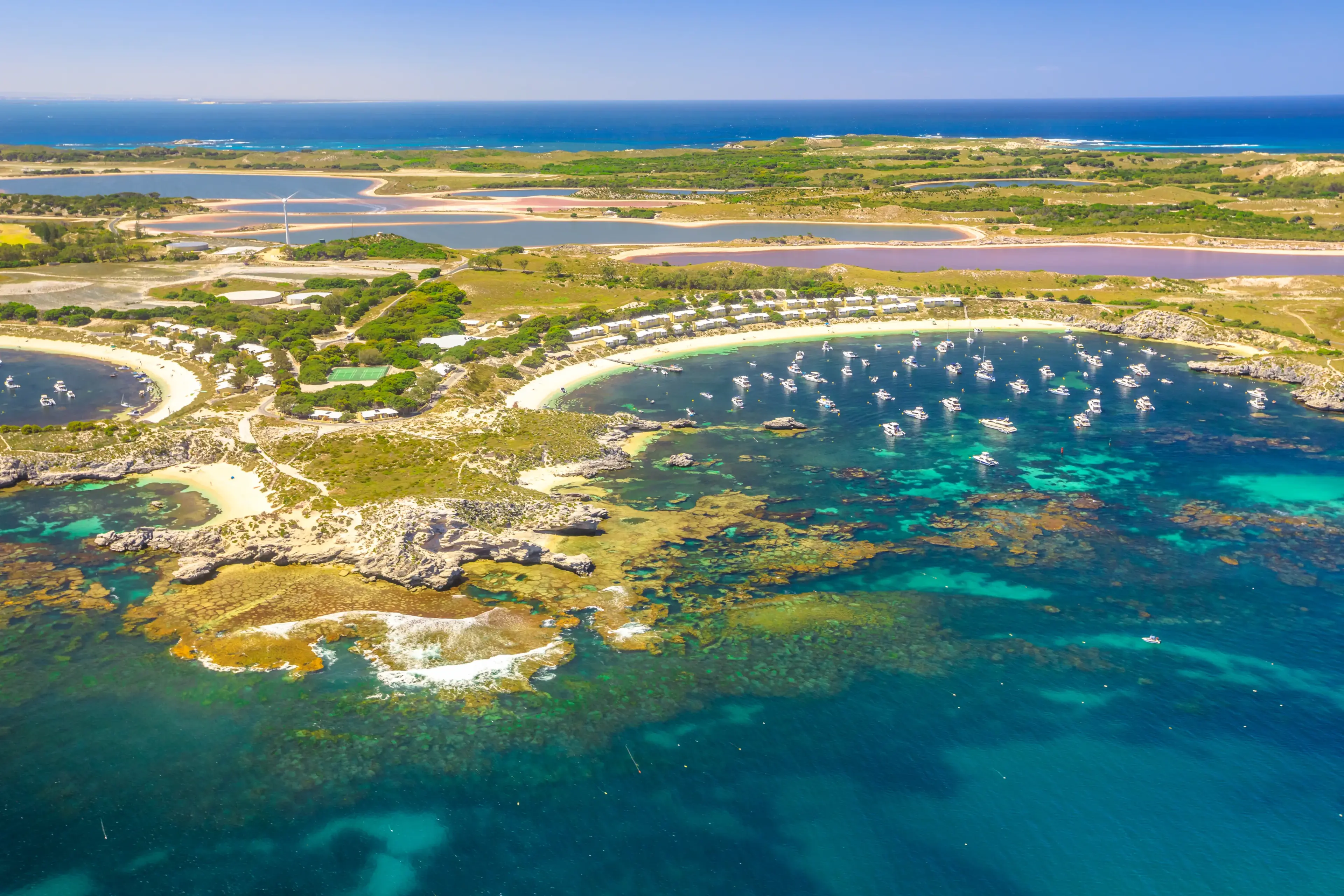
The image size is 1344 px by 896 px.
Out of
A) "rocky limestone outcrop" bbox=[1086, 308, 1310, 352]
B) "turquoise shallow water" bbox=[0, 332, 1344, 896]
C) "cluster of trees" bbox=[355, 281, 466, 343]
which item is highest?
"cluster of trees" bbox=[355, 281, 466, 343]

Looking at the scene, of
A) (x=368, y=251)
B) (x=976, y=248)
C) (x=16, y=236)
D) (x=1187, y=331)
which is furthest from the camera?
(x=976, y=248)

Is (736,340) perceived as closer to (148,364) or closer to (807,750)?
(148,364)

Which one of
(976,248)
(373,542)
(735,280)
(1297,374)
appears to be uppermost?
(976,248)

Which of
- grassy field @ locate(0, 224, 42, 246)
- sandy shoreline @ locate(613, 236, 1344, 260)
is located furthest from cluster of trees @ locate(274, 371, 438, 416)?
grassy field @ locate(0, 224, 42, 246)

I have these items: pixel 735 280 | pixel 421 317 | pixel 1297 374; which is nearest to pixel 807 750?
pixel 421 317

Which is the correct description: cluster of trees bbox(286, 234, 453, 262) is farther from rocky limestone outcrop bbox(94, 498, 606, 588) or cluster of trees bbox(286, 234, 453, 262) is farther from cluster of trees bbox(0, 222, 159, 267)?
rocky limestone outcrop bbox(94, 498, 606, 588)

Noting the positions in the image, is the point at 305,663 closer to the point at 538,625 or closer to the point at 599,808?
the point at 538,625

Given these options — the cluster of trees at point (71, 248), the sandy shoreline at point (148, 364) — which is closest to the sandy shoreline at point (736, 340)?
the sandy shoreline at point (148, 364)
